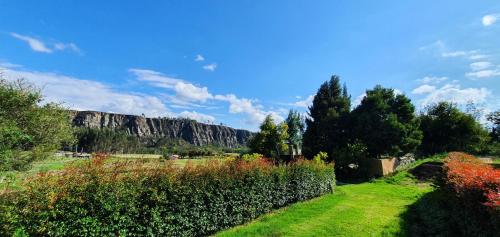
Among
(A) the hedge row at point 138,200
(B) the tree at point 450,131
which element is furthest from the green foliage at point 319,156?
(B) the tree at point 450,131

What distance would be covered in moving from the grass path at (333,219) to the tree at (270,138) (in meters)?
16.3

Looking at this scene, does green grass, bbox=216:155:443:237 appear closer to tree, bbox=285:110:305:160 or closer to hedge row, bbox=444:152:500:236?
hedge row, bbox=444:152:500:236

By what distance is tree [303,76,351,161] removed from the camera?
31.5 meters

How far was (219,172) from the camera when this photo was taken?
9.26 m

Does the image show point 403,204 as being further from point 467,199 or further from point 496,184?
point 496,184

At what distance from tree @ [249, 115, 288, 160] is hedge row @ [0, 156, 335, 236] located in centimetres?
1949

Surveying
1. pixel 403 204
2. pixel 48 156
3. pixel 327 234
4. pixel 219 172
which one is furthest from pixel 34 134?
pixel 403 204

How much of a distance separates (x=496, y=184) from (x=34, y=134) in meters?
22.1

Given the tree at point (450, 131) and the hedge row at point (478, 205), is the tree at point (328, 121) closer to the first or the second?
the tree at point (450, 131)

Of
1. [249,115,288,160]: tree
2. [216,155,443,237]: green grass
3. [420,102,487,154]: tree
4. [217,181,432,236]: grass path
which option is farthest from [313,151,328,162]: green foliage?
[420,102,487,154]: tree

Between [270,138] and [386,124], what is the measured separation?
1118 cm

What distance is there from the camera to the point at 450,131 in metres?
35.8

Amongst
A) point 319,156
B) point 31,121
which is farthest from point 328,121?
point 31,121

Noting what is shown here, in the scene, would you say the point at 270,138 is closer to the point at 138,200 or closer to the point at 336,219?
the point at 336,219
